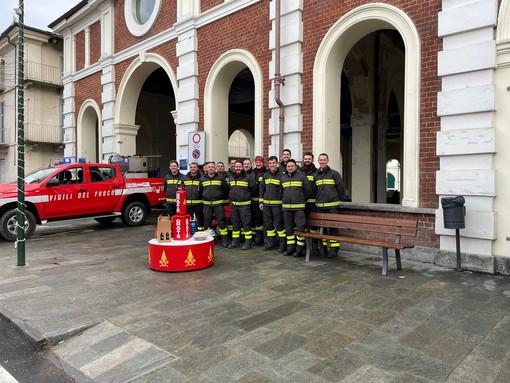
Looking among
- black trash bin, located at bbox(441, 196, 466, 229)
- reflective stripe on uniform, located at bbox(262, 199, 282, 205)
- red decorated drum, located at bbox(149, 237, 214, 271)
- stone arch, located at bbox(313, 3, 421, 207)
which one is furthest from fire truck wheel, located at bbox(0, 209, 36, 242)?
black trash bin, located at bbox(441, 196, 466, 229)

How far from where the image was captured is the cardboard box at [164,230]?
6.45 meters

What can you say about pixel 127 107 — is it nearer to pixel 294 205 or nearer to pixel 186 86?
pixel 186 86

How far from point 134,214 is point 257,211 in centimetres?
479

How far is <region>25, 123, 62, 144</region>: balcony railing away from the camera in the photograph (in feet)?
68.5

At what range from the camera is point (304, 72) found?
28.8 ft

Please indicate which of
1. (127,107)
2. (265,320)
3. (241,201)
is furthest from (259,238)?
(127,107)

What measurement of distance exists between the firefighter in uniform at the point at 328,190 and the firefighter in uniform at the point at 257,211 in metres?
1.45

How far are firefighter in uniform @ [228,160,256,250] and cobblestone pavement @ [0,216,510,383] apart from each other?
4.72 ft

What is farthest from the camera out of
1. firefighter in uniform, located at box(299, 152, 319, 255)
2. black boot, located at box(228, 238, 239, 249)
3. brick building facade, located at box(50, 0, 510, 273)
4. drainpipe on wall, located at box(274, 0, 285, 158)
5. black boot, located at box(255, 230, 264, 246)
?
drainpipe on wall, located at box(274, 0, 285, 158)

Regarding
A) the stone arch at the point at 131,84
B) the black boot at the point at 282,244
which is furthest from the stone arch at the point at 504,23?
the stone arch at the point at 131,84

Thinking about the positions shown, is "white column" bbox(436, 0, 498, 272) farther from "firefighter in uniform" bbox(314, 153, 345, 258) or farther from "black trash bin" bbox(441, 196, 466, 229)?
"firefighter in uniform" bbox(314, 153, 345, 258)

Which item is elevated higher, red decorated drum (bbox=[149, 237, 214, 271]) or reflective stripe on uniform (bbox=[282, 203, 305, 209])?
reflective stripe on uniform (bbox=[282, 203, 305, 209])

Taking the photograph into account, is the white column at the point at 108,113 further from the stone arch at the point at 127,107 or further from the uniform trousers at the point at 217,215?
the uniform trousers at the point at 217,215

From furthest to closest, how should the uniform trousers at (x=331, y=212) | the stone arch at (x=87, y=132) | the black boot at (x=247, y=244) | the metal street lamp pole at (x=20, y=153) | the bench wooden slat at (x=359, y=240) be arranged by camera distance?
1. the stone arch at (x=87, y=132)
2. the black boot at (x=247, y=244)
3. the uniform trousers at (x=331, y=212)
4. the metal street lamp pole at (x=20, y=153)
5. the bench wooden slat at (x=359, y=240)
